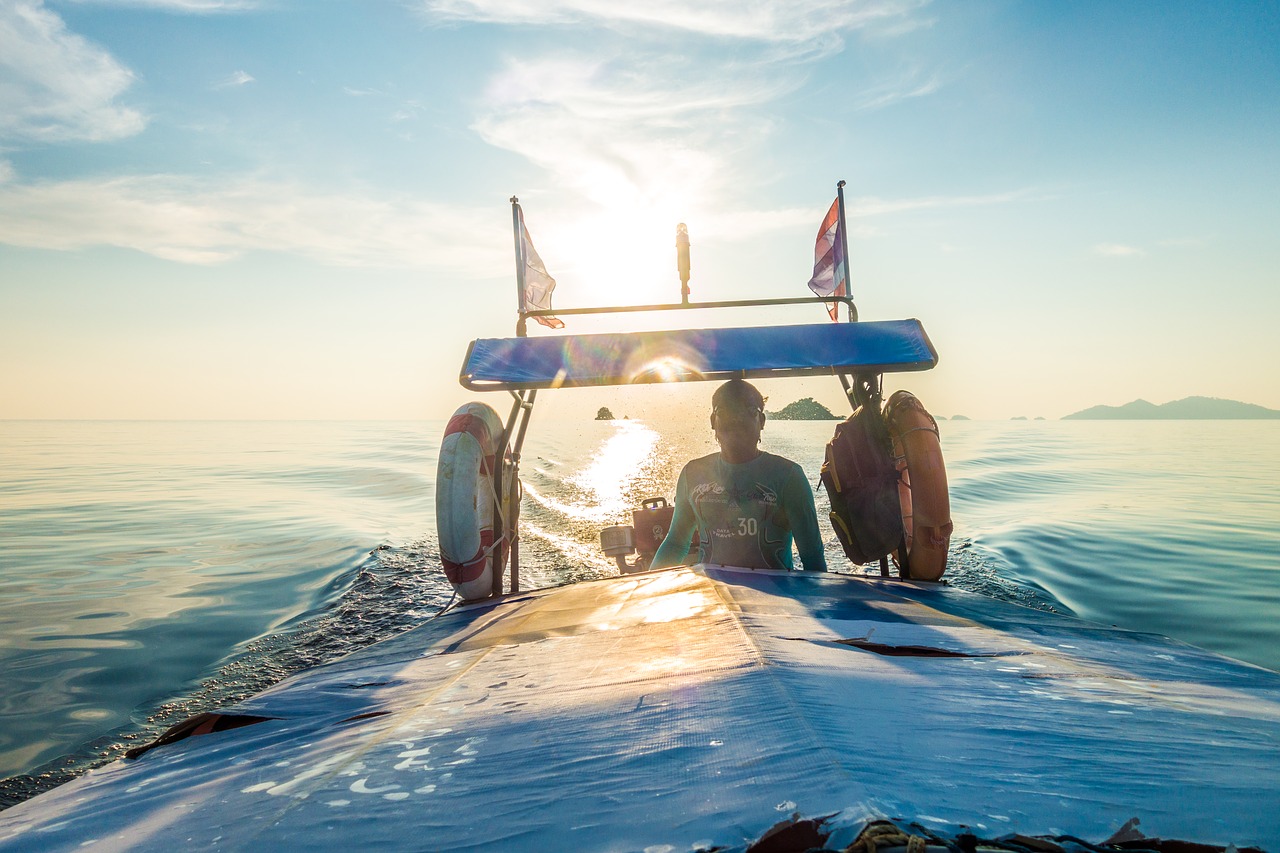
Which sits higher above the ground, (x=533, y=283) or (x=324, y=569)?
(x=533, y=283)

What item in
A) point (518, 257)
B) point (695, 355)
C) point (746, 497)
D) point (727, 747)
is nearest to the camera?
point (727, 747)

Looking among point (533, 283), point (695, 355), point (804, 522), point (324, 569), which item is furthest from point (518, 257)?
point (324, 569)

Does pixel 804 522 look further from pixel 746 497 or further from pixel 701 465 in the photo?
pixel 701 465

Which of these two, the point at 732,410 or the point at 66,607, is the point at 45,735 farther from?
the point at 732,410

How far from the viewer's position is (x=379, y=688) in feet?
8.95

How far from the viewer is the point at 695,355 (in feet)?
16.4

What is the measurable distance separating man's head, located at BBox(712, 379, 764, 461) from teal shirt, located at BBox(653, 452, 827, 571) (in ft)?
0.43

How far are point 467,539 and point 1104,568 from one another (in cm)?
858

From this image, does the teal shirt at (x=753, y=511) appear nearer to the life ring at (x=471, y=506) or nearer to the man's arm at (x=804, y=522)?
the man's arm at (x=804, y=522)

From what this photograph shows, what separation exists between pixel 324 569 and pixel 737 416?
23.7 ft

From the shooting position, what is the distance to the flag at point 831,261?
22.9 ft

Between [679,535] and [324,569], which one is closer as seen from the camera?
[679,535]

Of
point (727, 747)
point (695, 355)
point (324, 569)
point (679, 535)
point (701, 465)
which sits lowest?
point (324, 569)

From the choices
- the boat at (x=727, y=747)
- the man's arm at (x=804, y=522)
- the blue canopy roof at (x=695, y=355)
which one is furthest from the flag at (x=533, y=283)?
the boat at (x=727, y=747)
